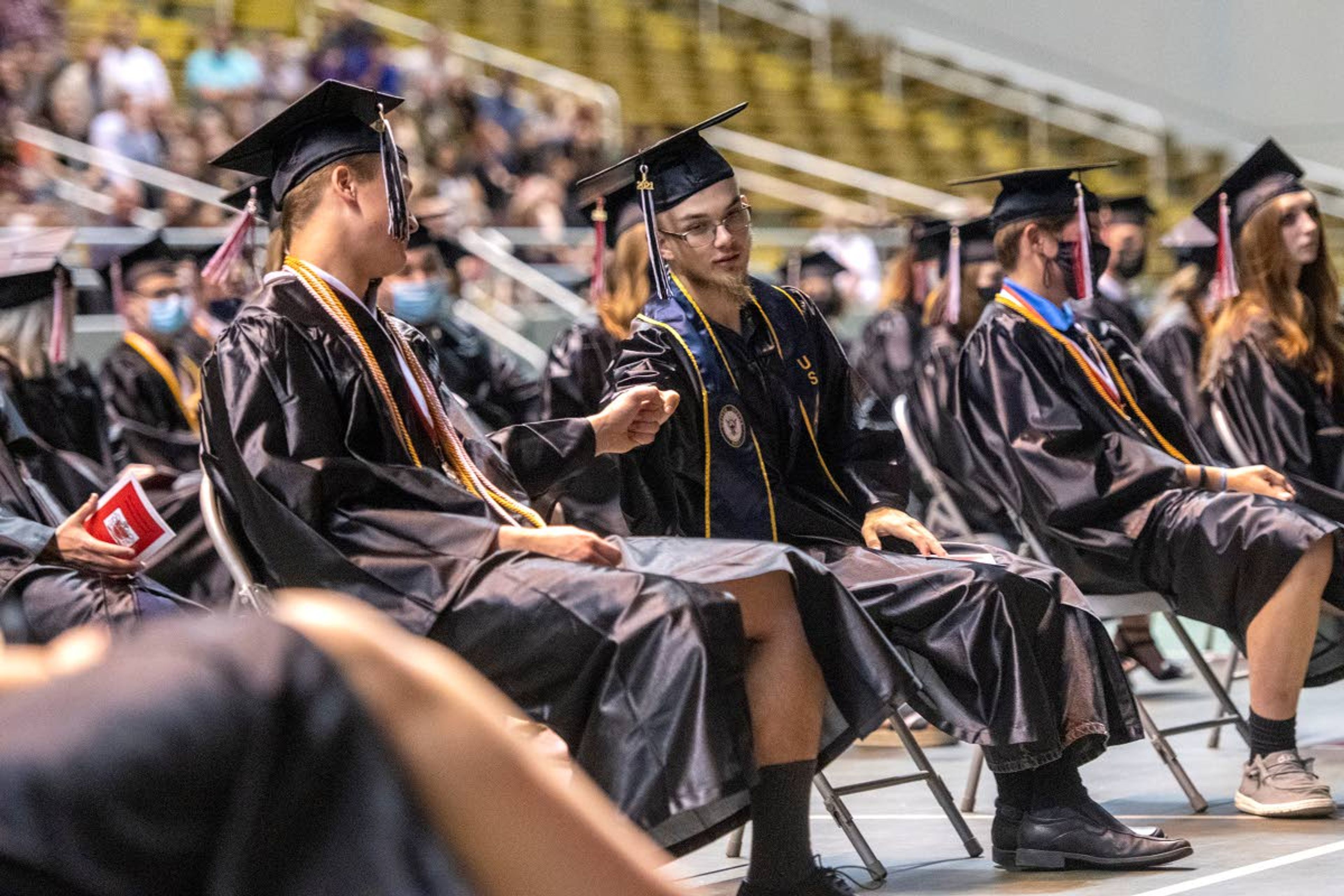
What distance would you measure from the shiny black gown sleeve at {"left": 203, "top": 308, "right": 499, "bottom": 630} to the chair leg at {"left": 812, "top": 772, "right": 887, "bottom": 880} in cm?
93

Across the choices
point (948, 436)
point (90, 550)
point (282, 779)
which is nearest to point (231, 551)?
point (90, 550)

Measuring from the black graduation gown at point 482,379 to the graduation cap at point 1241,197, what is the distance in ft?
9.48

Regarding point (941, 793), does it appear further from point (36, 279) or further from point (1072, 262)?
point (36, 279)

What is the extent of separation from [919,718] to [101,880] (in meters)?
5.14

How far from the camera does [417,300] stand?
7.27 m

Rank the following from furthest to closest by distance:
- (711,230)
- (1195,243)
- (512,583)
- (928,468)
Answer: (1195,243), (928,468), (711,230), (512,583)

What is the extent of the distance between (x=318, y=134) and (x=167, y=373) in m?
3.35

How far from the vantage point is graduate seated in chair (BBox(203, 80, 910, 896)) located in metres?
3.15

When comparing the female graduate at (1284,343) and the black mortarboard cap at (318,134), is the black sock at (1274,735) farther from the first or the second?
the black mortarboard cap at (318,134)

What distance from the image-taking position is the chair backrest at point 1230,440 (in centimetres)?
543

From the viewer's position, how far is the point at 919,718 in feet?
20.4

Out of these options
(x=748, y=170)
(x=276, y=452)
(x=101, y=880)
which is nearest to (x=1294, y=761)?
(x=276, y=452)

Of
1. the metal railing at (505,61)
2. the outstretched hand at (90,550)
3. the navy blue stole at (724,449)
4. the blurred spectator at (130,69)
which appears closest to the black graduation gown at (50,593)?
the outstretched hand at (90,550)

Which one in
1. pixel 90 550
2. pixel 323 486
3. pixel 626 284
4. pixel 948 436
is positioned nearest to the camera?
pixel 323 486
